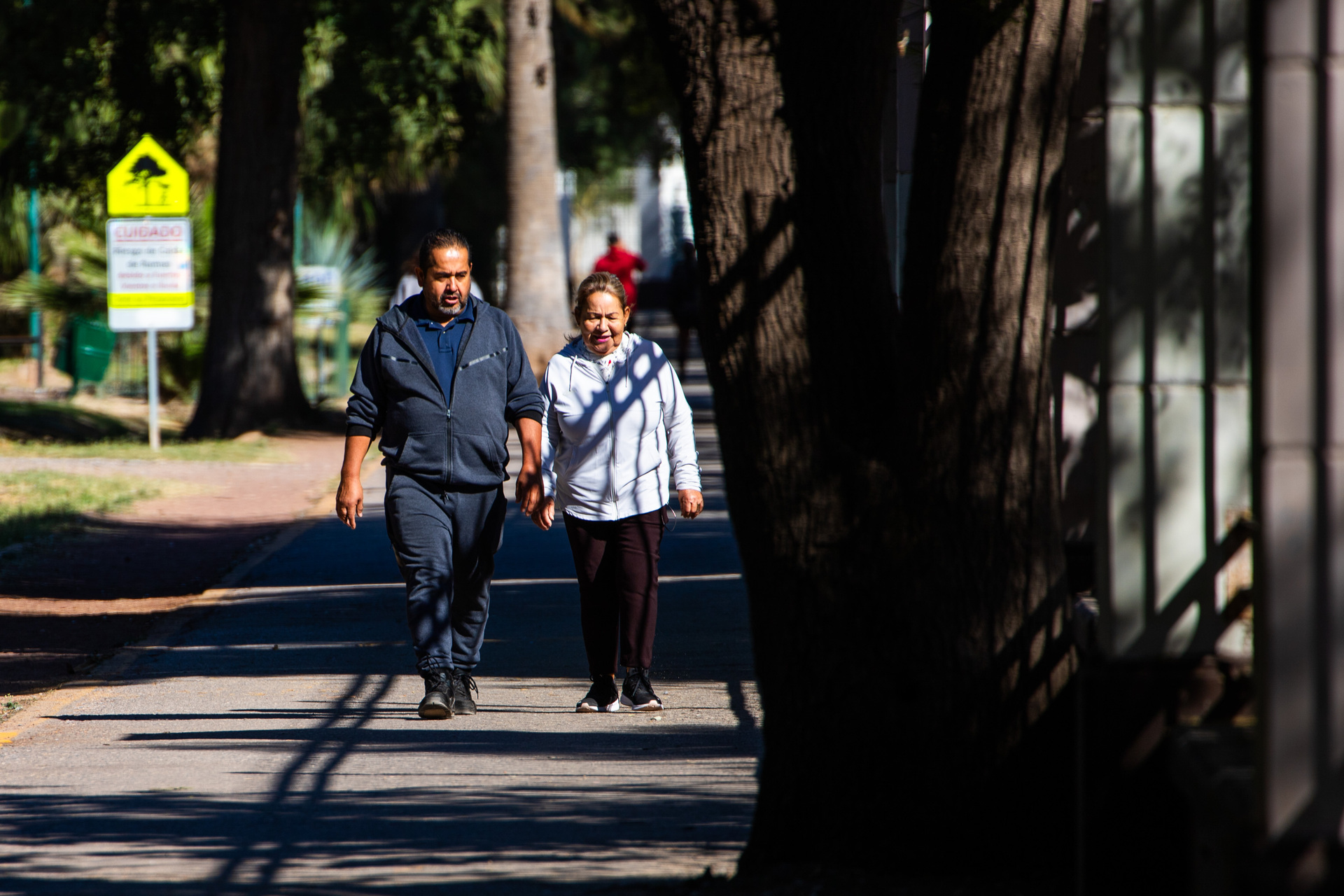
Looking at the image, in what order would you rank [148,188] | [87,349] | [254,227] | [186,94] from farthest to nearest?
[87,349] → [186,94] → [254,227] → [148,188]

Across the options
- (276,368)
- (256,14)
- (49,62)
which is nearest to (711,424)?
(276,368)

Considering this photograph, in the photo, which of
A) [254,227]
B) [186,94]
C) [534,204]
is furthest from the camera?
[534,204]

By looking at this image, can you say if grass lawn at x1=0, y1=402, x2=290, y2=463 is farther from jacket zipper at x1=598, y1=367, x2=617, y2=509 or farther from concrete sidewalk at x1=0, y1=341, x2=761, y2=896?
jacket zipper at x1=598, y1=367, x2=617, y2=509

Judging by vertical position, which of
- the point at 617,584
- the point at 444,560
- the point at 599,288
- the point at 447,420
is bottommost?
the point at 617,584

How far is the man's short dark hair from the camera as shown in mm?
6590

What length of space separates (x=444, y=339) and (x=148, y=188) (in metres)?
12.5

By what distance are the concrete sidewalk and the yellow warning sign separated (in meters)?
9.74

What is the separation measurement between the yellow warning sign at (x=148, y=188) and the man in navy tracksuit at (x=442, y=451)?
12.0 meters

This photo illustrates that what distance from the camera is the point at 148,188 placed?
1805 cm

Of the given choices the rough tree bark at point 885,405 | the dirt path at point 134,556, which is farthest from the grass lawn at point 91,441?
the rough tree bark at point 885,405

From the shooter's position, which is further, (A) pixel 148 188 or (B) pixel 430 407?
(A) pixel 148 188

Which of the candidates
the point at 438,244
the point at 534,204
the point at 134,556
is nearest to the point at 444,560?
the point at 438,244

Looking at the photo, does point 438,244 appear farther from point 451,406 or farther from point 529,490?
point 529,490

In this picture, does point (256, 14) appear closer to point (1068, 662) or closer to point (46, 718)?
point (46, 718)
